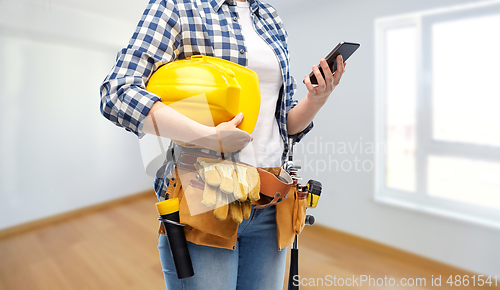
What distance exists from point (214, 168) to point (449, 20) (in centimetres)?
208

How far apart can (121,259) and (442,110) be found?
2.55m

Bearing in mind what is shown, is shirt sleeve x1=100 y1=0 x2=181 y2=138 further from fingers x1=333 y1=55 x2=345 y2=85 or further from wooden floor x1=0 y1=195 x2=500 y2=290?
wooden floor x1=0 y1=195 x2=500 y2=290

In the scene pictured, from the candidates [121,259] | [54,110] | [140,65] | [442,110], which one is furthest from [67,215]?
[442,110]

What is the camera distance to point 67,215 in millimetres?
3135

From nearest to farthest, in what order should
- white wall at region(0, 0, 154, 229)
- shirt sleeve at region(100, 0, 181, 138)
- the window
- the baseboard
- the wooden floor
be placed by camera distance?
shirt sleeve at region(100, 0, 181, 138) → the window → the wooden floor → white wall at region(0, 0, 154, 229) → the baseboard

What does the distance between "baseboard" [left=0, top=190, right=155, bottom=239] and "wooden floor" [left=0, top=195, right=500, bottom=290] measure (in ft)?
0.18

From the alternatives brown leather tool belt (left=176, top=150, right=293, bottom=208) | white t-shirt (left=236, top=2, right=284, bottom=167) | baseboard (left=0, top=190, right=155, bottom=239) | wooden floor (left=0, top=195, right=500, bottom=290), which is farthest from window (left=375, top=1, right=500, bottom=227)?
baseboard (left=0, top=190, right=155, bottom=239)

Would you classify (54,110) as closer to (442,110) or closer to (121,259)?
(121,259)

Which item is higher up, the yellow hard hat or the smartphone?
the smartphone

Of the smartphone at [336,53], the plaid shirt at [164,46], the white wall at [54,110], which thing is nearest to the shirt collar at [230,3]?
the plaid shirt at [164,46]

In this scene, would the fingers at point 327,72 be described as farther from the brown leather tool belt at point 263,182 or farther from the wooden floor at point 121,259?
the wooden floor at point 121,259

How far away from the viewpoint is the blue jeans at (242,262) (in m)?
0.59

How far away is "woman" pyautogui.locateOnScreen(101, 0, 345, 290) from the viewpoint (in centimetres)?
50

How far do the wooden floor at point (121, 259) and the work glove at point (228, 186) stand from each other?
157cm
